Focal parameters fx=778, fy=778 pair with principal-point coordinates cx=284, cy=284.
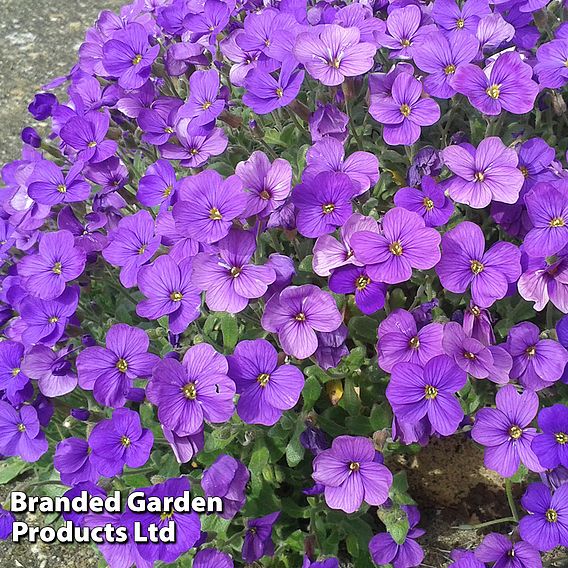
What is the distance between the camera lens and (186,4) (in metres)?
2.88

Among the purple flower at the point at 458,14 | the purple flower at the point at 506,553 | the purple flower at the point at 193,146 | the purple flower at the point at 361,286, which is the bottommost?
the purple flower at the point at 506,553

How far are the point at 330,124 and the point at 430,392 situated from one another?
0.87 m

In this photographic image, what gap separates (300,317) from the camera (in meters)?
2.02

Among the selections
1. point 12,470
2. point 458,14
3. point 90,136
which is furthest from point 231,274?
point 12,470

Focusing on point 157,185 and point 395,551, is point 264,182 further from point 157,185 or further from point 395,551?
point 395,551

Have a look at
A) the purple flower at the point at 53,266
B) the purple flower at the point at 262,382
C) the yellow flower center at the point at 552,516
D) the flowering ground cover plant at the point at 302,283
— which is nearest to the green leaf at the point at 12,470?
the flowering ground cover plant at the point at 302,283

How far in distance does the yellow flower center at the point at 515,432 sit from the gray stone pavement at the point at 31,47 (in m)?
3.28

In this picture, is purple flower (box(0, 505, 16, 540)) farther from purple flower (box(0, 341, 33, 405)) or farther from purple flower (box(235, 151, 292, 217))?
purple flower (box(235, 151, 292, 217))

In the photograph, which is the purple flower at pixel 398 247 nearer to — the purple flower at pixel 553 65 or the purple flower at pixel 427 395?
the purple flower at pixel 427 395

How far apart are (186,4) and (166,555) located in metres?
1.96

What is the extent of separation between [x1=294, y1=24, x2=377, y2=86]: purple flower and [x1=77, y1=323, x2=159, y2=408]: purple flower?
92 cm

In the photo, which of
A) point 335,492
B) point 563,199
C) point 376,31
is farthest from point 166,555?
point 376,31

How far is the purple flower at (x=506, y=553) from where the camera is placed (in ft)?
6.63

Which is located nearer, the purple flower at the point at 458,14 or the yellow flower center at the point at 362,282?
the yellow flower center at the point at 362,282
